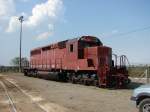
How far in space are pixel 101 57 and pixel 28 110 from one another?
13.7m

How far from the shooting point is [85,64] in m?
28.1

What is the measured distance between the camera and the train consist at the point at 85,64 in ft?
84.1

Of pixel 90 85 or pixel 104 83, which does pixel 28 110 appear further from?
pixel 90 85

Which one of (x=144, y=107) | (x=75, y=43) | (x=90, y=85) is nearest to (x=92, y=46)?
(x=75, y=43)

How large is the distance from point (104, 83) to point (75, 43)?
5.88 m

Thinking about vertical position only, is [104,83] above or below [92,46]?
below

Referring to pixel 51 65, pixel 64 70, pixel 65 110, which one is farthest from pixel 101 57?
pixel 65 110

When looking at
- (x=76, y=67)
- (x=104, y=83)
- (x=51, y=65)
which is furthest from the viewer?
(x=51, y=65)

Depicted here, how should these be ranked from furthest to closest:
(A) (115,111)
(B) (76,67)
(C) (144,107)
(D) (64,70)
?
(D) (64,70) < (B) (76,67) < (A) (115,111) < (C) (144,107)

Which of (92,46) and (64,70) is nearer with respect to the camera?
(92,46)

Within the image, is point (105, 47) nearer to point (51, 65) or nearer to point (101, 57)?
point (101, 57)

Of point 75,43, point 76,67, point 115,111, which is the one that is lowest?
point 115,111

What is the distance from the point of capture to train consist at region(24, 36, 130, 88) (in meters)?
25.6

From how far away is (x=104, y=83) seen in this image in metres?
25.4
